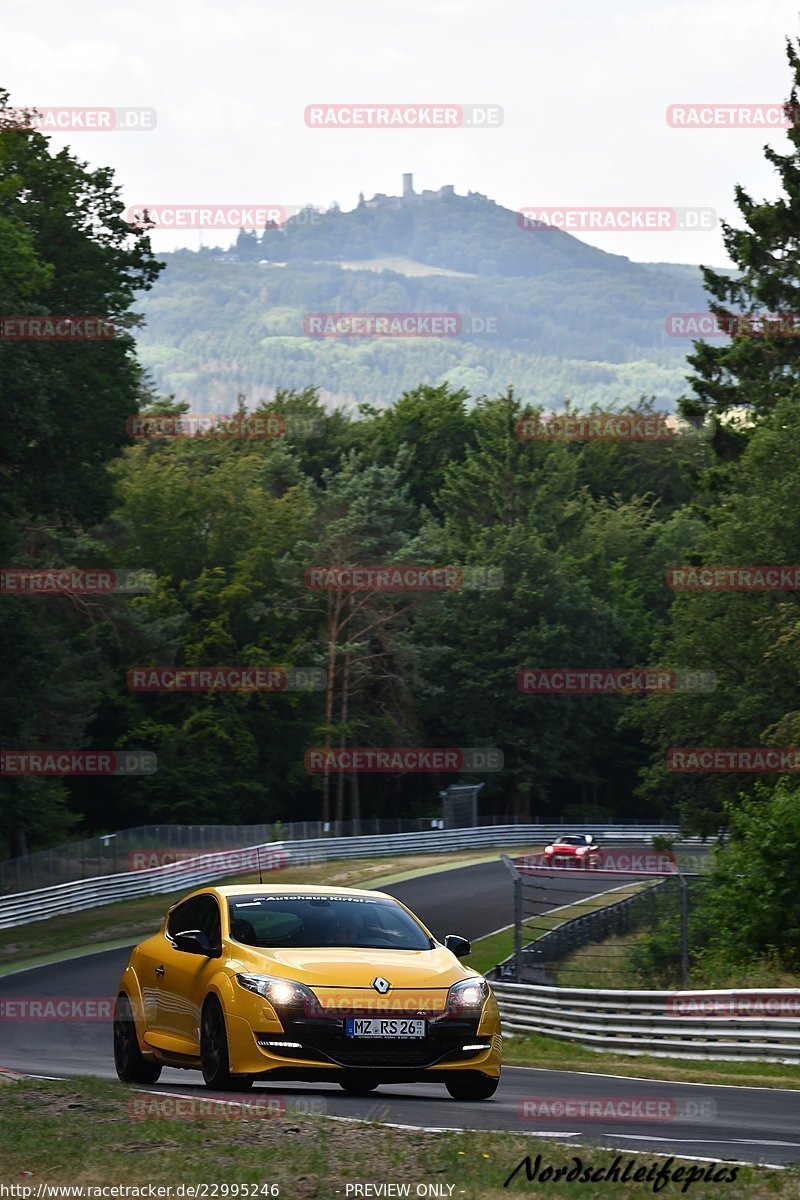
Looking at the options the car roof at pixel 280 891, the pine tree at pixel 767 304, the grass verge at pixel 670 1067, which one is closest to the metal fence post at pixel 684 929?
the grass verge at pixel 670 1067

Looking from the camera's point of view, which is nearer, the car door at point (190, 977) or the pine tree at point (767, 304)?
the car door at point (190, 977)

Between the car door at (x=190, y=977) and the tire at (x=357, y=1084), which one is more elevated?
the car door at (x=190, y=977)

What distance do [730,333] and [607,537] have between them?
47.4 meters

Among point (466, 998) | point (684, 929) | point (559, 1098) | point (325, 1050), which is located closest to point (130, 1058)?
point (325, 1050)

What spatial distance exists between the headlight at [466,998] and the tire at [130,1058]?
2580 mm

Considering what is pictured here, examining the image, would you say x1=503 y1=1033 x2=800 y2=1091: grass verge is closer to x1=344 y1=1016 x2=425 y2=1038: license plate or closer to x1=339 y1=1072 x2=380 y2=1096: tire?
x1=339 y1=1072 x2=380 y2=1096: tire

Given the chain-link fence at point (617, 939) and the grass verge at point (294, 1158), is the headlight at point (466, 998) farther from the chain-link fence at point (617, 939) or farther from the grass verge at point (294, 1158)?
the chain-link fence at point (617, 939)

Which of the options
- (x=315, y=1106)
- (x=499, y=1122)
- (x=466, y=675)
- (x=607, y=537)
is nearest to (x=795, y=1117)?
(x=499, y=1122)

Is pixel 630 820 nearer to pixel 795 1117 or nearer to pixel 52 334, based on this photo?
pixel 52 334

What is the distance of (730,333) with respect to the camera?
54875 millimetres

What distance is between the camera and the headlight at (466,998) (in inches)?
439

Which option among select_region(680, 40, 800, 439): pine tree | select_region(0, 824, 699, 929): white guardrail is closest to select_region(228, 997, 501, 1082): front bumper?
select_region(0, 824, 699, 929): white guardrail

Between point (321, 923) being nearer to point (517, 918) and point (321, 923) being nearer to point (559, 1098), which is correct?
point (559, 1098)

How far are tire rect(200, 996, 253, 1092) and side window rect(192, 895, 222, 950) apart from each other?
523 millimetres
